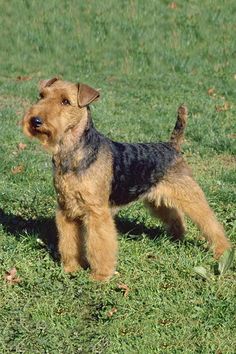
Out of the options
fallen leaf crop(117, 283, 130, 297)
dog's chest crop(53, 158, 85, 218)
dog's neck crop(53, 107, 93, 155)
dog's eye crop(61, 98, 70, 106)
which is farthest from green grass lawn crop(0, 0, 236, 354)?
dog's eye crop(61, 98, 70, 106)

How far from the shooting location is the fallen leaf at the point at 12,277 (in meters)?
4.68

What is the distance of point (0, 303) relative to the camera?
→ 4.39 m

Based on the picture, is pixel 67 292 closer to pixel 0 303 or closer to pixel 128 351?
pixel 0 303

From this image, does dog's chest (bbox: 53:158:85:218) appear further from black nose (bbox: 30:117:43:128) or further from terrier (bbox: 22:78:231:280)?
black nose (bbox: 30:117:43:128)

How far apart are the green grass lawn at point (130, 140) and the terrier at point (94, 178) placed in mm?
243

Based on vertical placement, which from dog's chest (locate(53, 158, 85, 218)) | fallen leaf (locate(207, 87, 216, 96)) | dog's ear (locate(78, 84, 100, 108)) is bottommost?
fallen leaf (locate(207, 87, 216, 96))

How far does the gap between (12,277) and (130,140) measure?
14.6ft

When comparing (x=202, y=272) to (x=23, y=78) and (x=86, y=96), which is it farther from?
(x=23, y=78)

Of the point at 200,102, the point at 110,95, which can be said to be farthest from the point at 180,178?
the point at 110,95

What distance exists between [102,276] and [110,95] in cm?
759

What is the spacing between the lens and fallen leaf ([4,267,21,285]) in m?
4.68

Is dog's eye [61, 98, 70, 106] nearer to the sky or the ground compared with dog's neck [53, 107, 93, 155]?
nearer to the sky

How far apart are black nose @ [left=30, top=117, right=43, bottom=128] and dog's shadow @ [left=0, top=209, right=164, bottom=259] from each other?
54.4 inches

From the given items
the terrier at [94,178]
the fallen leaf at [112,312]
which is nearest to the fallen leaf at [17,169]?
the terrier at [94,178]
